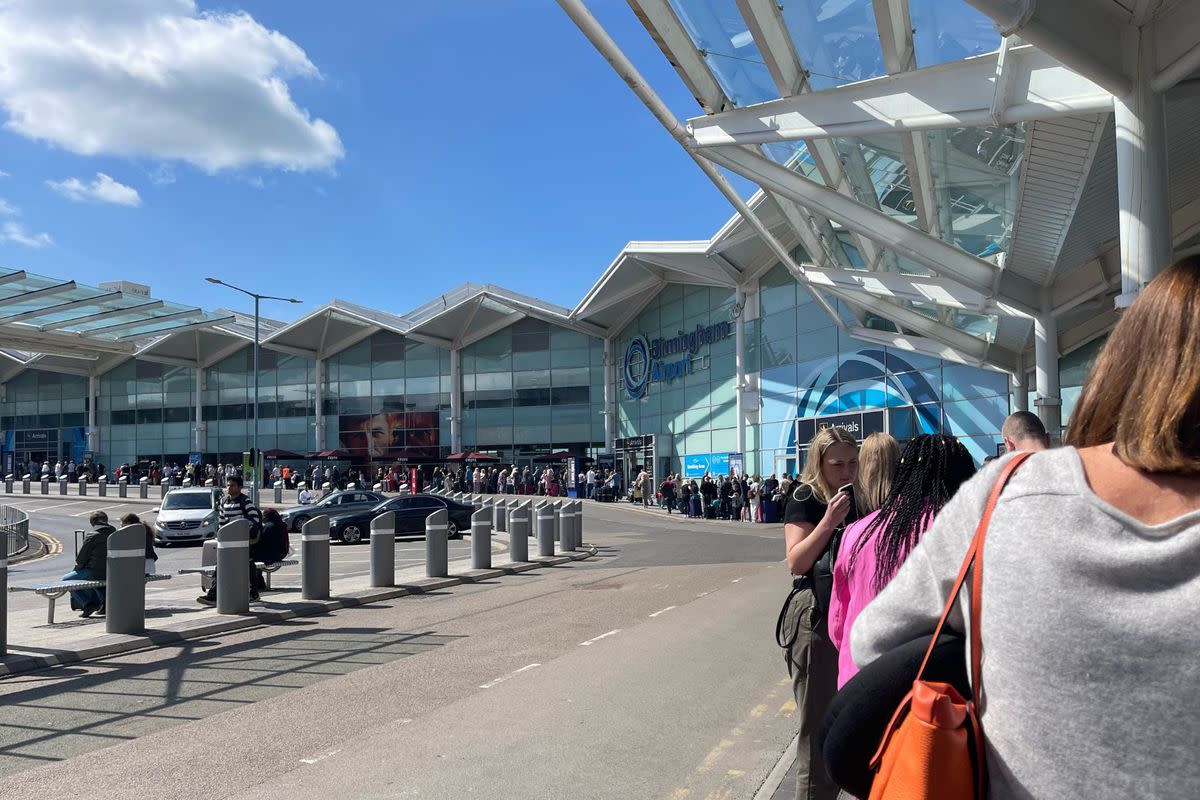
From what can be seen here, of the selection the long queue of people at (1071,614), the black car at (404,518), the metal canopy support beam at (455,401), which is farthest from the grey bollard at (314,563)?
the metal canopy support beam at (455,401)

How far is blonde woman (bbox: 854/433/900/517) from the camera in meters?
3.74

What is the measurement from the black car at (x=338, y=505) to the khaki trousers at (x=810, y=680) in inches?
982

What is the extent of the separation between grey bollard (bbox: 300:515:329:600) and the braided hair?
11.4 meters

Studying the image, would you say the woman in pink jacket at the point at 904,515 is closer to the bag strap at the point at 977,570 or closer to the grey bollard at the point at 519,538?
the bag strap at the point at 977,570

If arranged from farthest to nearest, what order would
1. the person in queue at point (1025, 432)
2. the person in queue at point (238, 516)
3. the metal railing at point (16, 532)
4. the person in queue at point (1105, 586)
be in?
the metal railing at point (16, 532), the person in queue at point (238, 516), the person in queue at point (1025, 432), the person in queue at point (1105, 586)

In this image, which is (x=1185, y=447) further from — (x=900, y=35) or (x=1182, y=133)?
(x=1182, y=133)

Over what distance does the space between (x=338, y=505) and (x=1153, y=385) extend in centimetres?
2874

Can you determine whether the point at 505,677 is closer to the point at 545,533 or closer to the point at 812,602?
the point at 812,602

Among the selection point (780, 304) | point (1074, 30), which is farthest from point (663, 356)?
point (1074, 30)

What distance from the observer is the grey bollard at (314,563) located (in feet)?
43.6

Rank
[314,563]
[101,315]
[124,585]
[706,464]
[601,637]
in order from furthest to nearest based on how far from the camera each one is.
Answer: [101,315], [706,464], [314,563], [124,585], [601,637]

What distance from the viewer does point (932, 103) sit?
11.6 meters

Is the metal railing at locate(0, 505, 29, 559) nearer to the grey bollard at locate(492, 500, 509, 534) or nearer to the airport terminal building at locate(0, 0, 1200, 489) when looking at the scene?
the grey bollard at locate(492, 500, 509, 534)

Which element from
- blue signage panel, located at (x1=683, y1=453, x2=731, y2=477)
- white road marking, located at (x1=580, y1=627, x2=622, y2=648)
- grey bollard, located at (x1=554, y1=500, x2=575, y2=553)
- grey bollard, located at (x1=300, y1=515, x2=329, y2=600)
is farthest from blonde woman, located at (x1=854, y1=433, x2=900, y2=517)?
blue signage panel, located at (x1=683, y1=453, x2=731, y2=477)
